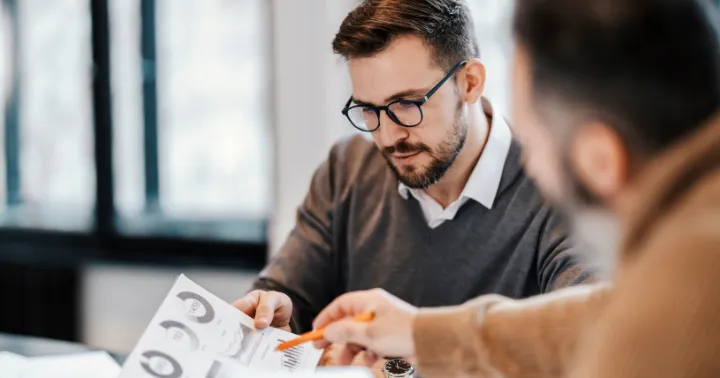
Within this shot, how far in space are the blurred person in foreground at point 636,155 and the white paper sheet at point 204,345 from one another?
61 cm

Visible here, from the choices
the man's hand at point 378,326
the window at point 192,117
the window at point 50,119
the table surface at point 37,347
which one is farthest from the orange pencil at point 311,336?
the window at point 50,119

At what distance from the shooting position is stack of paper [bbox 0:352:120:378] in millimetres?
1535

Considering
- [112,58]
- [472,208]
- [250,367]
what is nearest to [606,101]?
[250,367]

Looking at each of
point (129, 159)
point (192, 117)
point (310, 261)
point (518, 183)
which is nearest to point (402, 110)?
point (518, 183)

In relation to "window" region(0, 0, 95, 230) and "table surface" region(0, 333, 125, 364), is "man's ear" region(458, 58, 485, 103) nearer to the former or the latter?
"table surface" region(0, 333, 125, 364)

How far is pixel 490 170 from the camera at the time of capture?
163 centimetres

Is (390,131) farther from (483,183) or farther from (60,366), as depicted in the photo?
(60,366)

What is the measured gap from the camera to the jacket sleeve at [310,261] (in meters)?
1.72

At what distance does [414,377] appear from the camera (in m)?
1.37

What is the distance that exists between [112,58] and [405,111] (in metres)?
2.04

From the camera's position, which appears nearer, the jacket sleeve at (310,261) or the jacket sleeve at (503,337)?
the jacket sleeve at (503,337)

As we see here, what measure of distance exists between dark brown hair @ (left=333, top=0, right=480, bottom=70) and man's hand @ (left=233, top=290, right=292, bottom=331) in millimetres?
495

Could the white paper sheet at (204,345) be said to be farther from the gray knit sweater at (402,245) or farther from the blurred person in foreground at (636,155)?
the blurred person in foreground at (636,155)

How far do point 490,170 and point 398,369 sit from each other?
1.63 ft
